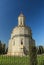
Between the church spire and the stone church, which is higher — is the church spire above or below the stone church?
above

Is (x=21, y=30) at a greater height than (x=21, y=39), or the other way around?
(x=21, y=30)

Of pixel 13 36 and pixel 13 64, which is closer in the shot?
pixel 13 64

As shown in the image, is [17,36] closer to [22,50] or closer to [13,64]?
[22,50]

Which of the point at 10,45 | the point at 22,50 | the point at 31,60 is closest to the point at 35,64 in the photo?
the point at 31,60

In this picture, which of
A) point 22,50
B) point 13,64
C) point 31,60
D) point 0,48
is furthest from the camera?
point 0,48

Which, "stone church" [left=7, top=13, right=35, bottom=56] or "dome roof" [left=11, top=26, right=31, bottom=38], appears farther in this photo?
"dome roof" [left=11, top=26, right=31, bottom=38]

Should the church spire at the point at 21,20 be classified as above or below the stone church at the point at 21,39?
above

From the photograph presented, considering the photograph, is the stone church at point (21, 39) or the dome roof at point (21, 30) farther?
the dome roof at point (21, 30)

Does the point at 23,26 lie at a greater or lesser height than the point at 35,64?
greater

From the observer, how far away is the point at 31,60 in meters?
22.7

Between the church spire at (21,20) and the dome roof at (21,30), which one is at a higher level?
the church spire at (21,20)

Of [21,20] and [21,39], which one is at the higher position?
[21,20]

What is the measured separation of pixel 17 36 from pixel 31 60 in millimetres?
29509

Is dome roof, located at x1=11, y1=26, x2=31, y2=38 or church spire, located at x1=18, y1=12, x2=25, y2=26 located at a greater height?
church spire, located at x1=18, y1=12, x2=25, y2=26
